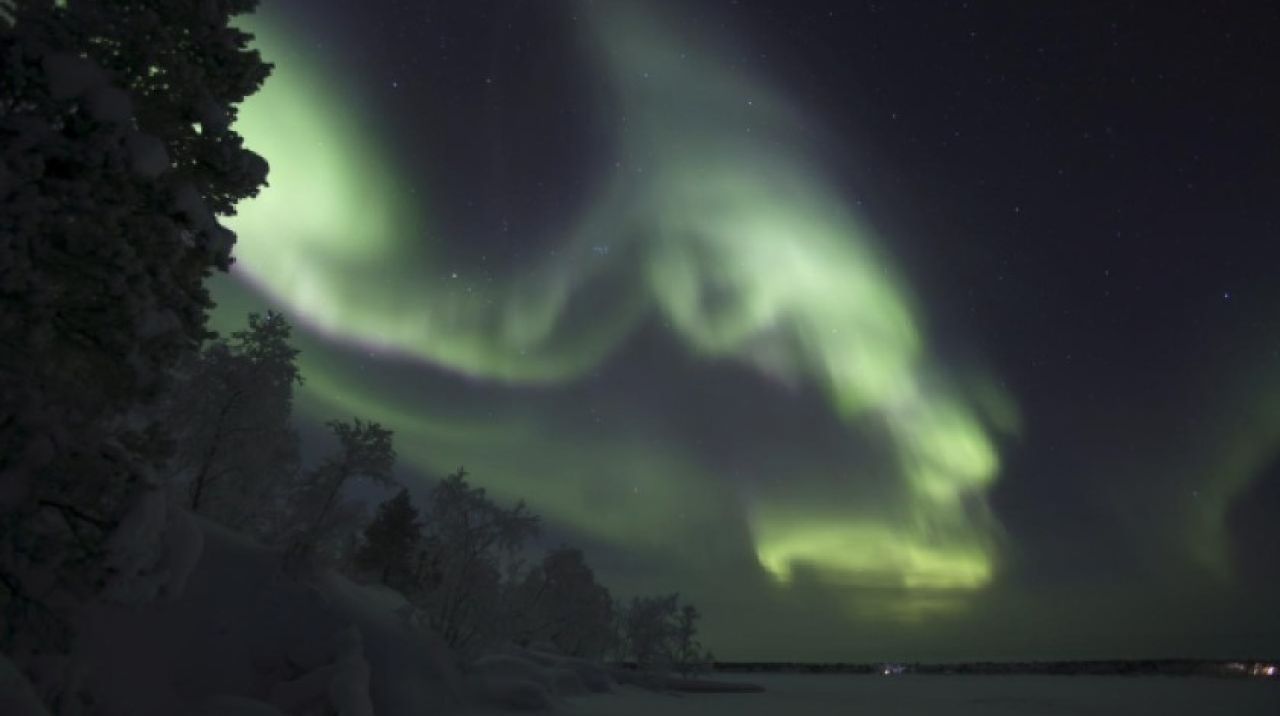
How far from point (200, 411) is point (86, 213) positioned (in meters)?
38.7

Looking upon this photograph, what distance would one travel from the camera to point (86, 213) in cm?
795

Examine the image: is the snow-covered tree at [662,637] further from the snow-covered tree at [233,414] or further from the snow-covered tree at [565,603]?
the snow-covered tree at [233,414]

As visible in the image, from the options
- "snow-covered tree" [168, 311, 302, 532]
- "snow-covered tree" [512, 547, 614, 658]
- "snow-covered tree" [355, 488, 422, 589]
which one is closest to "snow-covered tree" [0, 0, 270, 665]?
"snow-covered tree" [168, 311, 302, 532]

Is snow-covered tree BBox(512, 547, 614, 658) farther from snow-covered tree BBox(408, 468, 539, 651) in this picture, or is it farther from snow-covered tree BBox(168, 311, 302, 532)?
snow-covered tree BBox(168, 311, 302, 532)

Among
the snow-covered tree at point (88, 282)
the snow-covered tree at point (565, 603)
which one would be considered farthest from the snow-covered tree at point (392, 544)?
the snow-covered tree at point (88, 282)

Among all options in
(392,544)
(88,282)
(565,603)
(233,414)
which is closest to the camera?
(88,282)

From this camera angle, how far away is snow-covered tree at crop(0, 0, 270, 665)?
750 cm

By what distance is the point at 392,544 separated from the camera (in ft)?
162

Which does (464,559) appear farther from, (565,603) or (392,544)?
(565,603)

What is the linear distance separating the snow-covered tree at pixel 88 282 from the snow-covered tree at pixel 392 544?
42.8 metres

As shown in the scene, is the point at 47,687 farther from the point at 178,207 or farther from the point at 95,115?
the point at 95,115

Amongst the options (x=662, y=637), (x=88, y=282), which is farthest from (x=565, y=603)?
(x=88, y=282)

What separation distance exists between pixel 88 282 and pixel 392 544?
44.8m

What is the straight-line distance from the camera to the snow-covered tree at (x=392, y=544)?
162ft
